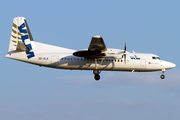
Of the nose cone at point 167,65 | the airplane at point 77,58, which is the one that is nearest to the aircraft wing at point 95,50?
the airplane at point 77,58

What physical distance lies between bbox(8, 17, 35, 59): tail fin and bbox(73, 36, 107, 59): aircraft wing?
520cm

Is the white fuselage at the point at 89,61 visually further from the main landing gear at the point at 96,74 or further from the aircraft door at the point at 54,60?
the main landing gear at the point at 96,74

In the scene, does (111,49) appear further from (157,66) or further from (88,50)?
(157,66)

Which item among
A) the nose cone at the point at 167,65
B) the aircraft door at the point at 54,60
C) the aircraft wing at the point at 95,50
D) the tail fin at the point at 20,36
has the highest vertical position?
the tail fin at the point at 20,36

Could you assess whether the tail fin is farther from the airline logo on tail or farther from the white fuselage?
the white fuselage

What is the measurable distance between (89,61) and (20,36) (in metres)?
7.69

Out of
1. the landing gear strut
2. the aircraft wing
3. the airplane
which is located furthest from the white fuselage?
the aircraft wing

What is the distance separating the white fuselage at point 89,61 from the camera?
3528 cm

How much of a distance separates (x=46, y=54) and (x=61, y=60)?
1.67 metres

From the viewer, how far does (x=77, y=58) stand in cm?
3538

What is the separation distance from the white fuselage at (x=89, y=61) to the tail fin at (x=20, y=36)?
0.55 meters

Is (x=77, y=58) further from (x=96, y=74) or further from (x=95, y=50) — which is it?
(x=95, y=50)

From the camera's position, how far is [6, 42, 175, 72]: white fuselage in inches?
1389

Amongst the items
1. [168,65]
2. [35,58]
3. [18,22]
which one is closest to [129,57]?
[168,65]
